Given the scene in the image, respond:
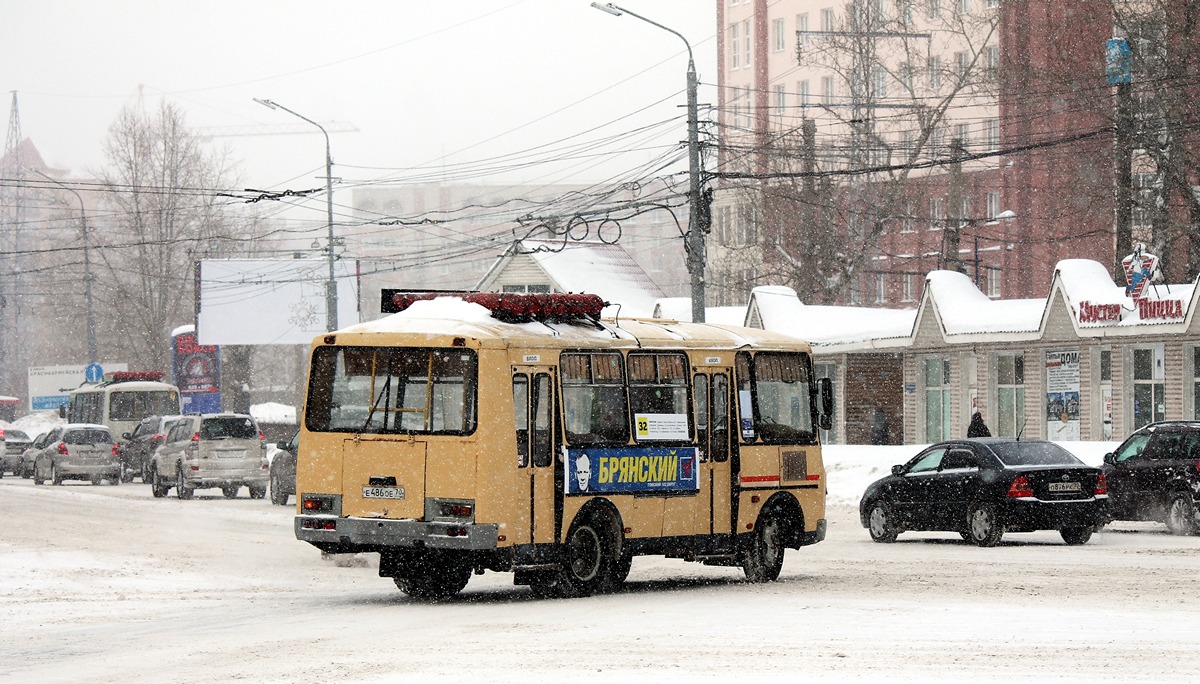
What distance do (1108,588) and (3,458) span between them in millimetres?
46501

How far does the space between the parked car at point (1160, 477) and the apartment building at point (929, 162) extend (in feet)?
82.7

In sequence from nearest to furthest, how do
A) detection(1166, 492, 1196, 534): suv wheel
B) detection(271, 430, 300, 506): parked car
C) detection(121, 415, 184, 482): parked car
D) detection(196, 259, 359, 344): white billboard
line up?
1. detection(1166, 492, 1196, 534): suv wheel
2. detection(271, 430, 300, 506): parked car
3. detection(121, 415, 184, 482): parked car
4. detection(196, 259, 359, 344): white billboard

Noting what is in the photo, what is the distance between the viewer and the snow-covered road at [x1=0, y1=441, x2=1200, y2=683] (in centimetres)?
1146

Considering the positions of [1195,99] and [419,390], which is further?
[1195,99]

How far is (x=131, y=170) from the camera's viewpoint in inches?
3735

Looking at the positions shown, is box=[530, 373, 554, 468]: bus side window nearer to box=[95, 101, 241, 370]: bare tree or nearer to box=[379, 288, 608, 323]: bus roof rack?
box=[379, 288, 608, 323]: bus roof rack

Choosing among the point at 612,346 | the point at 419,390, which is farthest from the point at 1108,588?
the point at 419,390

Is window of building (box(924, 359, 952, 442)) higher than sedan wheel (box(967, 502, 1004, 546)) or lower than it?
higher

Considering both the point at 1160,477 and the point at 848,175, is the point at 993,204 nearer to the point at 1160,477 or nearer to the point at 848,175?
the point at 848,175

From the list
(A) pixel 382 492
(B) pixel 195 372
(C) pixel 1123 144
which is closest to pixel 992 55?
(B) pixel 195 372

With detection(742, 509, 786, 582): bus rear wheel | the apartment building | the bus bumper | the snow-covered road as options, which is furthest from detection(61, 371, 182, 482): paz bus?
the bus bumper

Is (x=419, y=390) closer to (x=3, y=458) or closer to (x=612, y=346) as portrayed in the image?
(x=612, y=346)

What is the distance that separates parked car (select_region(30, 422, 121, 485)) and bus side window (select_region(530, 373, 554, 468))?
1294 inches

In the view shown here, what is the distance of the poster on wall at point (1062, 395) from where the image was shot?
42.4 metres
